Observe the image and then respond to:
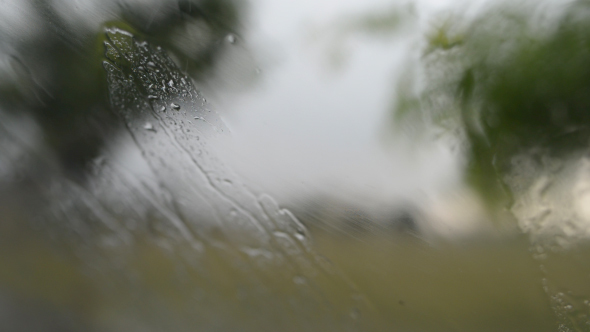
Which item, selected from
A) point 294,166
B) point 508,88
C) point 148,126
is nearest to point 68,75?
point 148,126

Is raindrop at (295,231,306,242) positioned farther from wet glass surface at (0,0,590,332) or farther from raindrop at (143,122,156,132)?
raindrop at (143,122,156,132)

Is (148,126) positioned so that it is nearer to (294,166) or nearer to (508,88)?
(294,166)

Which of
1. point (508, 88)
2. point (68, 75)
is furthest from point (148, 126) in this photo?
point (508, 88)

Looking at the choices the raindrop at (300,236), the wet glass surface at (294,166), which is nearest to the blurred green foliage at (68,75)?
the wet glass surface at (294,166)

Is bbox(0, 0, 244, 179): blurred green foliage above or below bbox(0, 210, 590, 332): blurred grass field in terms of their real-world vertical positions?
above

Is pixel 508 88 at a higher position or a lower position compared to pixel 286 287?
higher

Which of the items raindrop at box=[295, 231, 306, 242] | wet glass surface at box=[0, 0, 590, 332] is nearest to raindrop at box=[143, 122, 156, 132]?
wet glass surface at box=[0, 0, 590, 332]

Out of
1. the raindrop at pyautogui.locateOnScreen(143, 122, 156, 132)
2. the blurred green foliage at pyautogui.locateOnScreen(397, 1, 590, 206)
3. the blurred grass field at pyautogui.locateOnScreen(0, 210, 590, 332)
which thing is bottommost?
the blurred grass field at pyautogui.locateOnScreen(0, 210, 590, 332)

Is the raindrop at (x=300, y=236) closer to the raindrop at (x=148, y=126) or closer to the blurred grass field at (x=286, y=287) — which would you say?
the blurred grass field at (x=286, y=287)

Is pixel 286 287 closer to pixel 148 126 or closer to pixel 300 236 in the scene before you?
pixel 300 236

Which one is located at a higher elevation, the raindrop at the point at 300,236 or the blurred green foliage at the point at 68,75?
the blurred green foliage at the point at 68,75
